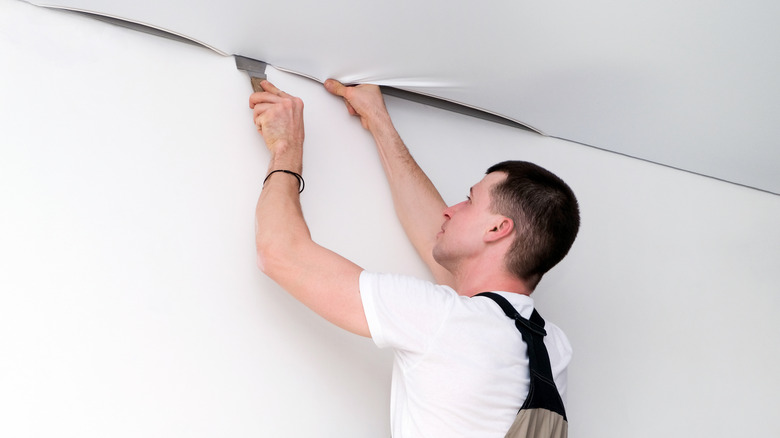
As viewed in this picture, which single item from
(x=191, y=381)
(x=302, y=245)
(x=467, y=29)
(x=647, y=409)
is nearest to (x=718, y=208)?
(x=647, y=409)

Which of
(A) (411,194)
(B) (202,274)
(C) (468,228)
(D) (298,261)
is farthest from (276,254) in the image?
(A) (411,194)

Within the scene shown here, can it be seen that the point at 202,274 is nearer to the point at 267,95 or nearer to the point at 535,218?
the point at 267,95

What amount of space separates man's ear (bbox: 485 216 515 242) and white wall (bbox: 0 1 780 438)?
382 millimetres

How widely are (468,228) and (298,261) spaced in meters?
0.49

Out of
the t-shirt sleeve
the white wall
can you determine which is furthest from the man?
the white wall

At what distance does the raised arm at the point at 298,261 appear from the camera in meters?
1.38

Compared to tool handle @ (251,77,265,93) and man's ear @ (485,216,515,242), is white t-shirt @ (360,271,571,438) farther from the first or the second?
tool handle @ (251,77,265,93)

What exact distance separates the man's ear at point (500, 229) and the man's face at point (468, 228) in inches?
0.5

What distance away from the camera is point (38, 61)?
1564 mm

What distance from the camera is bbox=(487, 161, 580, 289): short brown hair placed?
5.37 feet

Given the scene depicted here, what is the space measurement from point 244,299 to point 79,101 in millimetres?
629

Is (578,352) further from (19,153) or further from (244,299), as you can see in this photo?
(19,153)

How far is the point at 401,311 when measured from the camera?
137 cm

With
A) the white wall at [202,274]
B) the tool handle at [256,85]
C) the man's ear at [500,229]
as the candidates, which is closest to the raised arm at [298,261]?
the white wall at [202,274]
